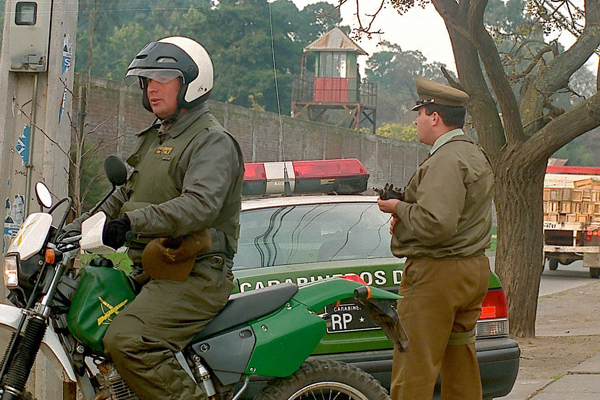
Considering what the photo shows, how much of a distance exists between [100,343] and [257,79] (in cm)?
4506

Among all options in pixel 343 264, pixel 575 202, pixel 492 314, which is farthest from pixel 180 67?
pixel 575 202

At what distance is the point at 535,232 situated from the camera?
10258mm

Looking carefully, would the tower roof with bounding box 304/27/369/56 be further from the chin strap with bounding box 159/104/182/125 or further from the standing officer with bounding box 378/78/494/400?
the chin strap with bounding box 159/104/182/125

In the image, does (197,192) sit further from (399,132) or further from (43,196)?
(399,132)

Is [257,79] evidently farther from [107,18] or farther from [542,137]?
[542,137]

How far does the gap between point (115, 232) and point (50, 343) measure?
0.54m

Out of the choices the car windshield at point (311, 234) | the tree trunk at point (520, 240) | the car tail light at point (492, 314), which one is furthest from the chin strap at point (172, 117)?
the tree trunk at point (520, 240)

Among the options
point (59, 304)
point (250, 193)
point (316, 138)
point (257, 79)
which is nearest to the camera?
point (59, 304)

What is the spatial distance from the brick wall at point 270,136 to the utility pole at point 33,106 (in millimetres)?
12463

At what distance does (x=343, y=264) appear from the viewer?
5277 mm

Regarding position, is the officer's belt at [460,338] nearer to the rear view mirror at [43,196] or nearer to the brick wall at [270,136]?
the rear view mirror at [43,196]

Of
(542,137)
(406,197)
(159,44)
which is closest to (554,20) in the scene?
(542,137)

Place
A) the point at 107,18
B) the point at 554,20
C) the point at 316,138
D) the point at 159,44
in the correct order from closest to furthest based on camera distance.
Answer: the point at 159,44, the point at 554,20, the point at 316,138, the point at 107,18

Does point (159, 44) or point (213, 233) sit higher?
point (159, 44)
